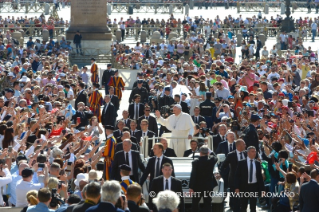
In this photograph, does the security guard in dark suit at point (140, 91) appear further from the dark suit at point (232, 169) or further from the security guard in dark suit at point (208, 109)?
the dark suit at point (232, 169)

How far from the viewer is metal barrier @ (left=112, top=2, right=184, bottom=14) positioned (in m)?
69.6

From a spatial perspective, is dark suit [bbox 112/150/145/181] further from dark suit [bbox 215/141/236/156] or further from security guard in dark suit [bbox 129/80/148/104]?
security guard in dark suit [bbox 129/80/148/104]

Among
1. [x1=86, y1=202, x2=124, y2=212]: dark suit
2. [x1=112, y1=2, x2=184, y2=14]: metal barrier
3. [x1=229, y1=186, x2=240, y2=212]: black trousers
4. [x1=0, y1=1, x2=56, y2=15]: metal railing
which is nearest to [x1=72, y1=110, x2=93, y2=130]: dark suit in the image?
[x1=229, y1=186, x2=240, y2=212]: black trousers

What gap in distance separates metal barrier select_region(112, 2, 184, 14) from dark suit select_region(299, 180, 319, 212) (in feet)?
195

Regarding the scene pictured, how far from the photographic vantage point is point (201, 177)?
1205cm

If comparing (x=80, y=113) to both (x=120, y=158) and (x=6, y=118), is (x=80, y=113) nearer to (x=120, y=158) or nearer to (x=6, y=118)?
(x=6, y=118)

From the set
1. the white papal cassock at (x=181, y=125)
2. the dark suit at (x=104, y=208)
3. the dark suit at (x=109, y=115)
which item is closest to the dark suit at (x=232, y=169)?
the white papal cassock at (x=181, y=125)

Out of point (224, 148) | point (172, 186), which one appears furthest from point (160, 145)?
point (224, 148)

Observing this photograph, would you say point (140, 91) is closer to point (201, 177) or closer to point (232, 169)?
point (232, 169)

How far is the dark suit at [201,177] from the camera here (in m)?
12.0

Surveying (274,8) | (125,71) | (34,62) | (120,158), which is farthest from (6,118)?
(274,8)

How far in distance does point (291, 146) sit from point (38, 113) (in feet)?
20.3

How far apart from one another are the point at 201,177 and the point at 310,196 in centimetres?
225

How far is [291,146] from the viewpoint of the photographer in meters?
13.9
